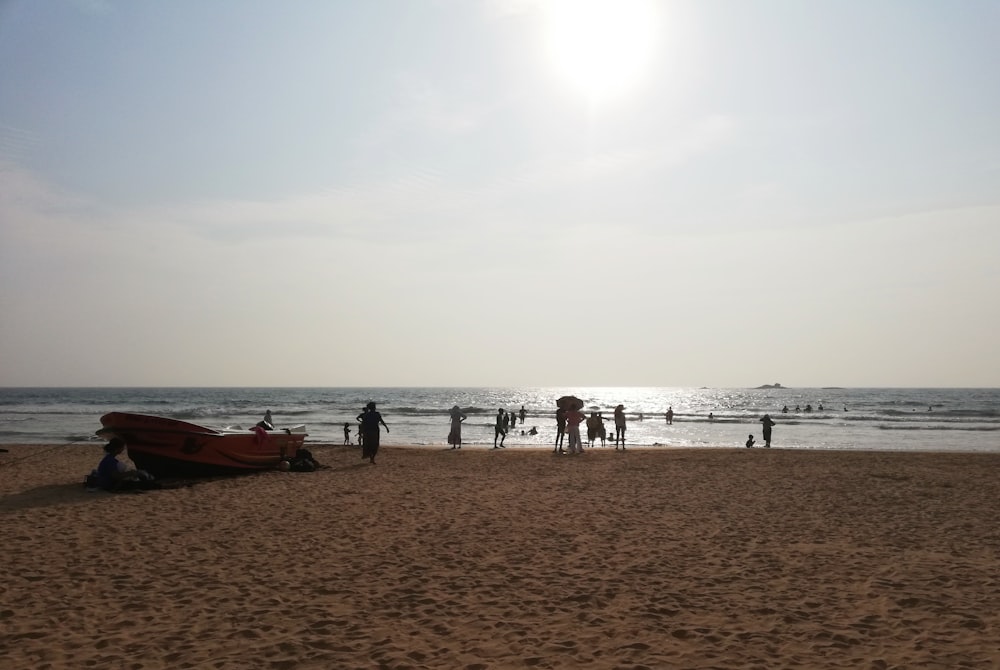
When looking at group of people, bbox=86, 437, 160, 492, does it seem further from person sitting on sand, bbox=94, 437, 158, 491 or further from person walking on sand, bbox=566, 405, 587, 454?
person walking on sand, bbox=566, 405, 587, 454

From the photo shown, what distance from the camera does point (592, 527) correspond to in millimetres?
10461

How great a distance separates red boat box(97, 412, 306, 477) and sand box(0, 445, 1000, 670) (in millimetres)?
955

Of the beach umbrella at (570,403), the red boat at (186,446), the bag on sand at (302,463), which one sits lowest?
the bag on sand at (302,463)

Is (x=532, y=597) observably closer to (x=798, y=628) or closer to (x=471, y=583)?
(x=471, y=583)

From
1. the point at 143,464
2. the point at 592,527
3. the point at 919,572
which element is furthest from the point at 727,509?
the point at 143,464

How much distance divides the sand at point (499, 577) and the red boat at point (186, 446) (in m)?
0.95

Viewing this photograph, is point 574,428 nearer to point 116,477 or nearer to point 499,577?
point 116,477

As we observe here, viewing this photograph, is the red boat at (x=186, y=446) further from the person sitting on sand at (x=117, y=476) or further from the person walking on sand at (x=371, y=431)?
the person walking on sand at (x=371, y=431)

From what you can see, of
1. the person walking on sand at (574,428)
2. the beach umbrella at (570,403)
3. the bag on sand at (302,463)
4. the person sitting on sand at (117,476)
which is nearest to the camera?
the person sitting on sand at (117,476)

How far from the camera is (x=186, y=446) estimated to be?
1522 centimetres

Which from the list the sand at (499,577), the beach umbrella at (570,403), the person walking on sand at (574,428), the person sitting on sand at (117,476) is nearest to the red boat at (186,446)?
the person sitting on sand at (117,476)

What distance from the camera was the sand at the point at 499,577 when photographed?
5.59 metres

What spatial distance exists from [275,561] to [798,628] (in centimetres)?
584

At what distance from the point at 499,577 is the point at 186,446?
10.1 m
